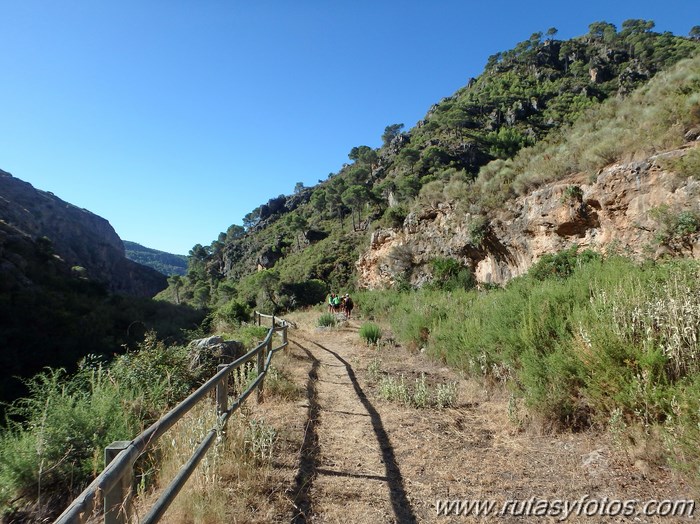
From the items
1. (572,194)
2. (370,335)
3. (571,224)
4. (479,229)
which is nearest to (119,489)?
(370,335)

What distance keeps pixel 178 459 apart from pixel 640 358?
4373 mm

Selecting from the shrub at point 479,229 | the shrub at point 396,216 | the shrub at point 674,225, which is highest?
the shrub at point 396,216

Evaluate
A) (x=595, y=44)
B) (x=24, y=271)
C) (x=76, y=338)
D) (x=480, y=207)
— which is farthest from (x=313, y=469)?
(x=595, y=44)

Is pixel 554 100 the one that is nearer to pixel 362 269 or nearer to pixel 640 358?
pixel 362 269

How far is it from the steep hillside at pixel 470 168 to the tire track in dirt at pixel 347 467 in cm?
1173

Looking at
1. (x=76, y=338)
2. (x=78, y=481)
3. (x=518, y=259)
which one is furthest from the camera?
(x=76, y=338)

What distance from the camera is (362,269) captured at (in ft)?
99.0

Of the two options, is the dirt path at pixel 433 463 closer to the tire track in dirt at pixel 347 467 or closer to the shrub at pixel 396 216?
the tire track in dirt at pixel 347 467

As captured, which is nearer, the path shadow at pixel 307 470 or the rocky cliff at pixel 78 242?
the path shadow at pixel 307 470

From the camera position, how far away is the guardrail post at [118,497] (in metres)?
1.74

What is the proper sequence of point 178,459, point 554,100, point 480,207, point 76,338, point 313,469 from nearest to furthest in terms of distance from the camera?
point 178,459
point 313,469
point 480,207
point 76,338
point 554,100

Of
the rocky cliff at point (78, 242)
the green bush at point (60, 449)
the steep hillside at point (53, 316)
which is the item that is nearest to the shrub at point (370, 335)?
the steep hillside at point (53, 316)

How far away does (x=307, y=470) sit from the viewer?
3785mm

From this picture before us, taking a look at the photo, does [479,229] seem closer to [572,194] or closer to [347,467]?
[572,194]
